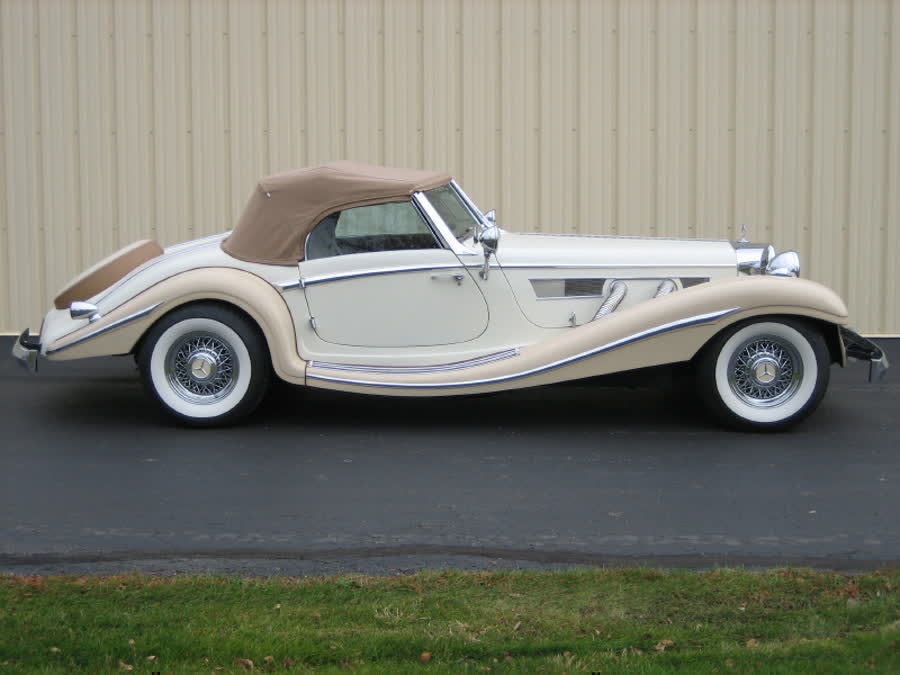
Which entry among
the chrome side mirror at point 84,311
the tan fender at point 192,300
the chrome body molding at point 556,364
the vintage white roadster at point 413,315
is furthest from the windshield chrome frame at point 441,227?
the chrome side mirror at point 84,311

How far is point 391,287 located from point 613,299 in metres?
1.45

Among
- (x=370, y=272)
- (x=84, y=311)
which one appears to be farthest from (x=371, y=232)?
(x=84, y=311)

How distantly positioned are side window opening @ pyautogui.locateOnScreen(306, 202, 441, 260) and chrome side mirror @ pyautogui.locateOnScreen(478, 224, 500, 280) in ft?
1.08

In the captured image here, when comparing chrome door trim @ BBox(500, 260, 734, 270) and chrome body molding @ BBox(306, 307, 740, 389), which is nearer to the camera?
chrome body molding @ BBox(306, 307, 740, 389)

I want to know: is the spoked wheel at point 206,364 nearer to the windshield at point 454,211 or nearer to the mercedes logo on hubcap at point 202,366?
the mercedes logo on hubcap at point 202,366

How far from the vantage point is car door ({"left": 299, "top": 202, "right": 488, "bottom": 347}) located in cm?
812

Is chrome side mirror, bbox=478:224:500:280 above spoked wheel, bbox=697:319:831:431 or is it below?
above

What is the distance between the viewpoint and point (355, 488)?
6.86 metres

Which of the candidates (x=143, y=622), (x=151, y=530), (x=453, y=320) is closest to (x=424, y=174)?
(x=453, y=320)

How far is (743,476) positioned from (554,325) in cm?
174

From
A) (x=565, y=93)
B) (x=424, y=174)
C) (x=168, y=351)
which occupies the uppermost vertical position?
(x=565, y=93)

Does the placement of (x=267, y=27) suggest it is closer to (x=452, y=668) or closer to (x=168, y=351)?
(x=168, y=351)

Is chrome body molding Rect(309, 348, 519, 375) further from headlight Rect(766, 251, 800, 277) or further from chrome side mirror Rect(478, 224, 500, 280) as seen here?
headlight Rect(766, 251, 800, 277)

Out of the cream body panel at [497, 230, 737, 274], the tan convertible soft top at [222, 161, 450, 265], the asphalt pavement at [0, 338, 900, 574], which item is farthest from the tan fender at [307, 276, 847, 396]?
→ the tan convertible soft top at [222, 161, 450, 265]
